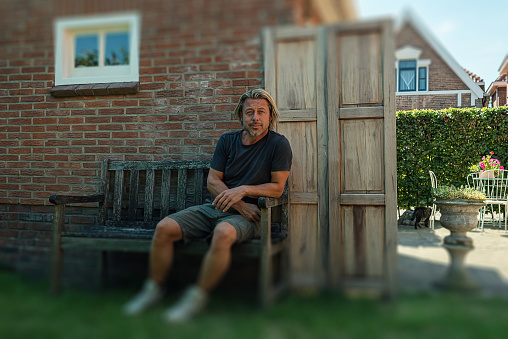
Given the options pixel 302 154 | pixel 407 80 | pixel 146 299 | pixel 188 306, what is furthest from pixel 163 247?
pixel 407 80

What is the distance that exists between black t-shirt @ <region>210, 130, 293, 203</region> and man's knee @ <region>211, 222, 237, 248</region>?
31cm

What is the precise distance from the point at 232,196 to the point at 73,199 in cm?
Answer: 105

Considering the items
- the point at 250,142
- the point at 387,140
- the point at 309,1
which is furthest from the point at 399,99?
the point at 309,1

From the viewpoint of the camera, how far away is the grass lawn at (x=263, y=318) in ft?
5.59

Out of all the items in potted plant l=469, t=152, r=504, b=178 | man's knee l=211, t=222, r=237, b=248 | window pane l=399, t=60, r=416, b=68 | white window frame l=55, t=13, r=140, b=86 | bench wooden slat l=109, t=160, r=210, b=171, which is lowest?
man's knee l=211, t=222, r=237, b=248

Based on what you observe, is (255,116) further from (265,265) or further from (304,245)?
(304,245)

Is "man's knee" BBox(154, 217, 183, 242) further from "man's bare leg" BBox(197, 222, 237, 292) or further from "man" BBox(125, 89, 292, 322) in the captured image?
"man's bare leg" BBox(197, 222, 237, 292)

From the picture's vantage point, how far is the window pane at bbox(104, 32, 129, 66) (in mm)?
2412

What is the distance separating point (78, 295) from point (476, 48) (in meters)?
2.39

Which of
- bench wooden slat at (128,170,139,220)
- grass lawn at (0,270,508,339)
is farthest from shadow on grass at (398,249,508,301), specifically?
bench wooden slat at (128,170,139,220)

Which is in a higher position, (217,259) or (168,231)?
(168,231)

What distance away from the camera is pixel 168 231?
6.82 feet

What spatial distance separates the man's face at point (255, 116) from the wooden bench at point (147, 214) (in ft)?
1.33

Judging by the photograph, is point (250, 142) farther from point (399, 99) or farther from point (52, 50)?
point (399, 99)
